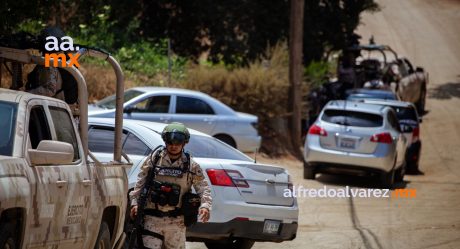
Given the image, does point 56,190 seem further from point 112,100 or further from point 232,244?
point 112,100

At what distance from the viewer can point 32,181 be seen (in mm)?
6844

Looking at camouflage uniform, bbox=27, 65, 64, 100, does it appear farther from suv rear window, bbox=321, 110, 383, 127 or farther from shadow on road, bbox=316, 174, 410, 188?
shadow on road, bbox=316, 174, 410, 188

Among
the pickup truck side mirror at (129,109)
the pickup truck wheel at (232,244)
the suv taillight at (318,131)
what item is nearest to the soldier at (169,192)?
the pickup truck wheel at (232,244)

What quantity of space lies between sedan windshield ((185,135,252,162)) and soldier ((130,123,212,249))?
323 cm

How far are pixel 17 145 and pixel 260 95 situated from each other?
19.4 metres

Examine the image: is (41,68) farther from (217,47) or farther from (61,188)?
(217,47)

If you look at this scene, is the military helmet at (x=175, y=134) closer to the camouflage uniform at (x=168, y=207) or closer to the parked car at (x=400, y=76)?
the camouflage uniform at (x=168, y=207)

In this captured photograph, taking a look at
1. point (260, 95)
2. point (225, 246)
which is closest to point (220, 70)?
point (260, 95)

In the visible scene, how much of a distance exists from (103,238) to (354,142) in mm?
11900

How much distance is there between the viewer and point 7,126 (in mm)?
7094

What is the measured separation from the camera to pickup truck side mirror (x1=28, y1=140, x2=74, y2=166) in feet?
22.6

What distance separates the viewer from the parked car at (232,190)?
1097 centimetres

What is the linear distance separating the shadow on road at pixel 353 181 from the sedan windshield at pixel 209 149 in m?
8.98

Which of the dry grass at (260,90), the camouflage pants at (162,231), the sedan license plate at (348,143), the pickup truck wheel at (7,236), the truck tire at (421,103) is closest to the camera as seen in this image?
the pickup truck wheel at (7,236)
